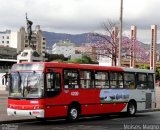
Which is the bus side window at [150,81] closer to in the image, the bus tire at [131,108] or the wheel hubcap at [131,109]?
the bus tire at [131,108]

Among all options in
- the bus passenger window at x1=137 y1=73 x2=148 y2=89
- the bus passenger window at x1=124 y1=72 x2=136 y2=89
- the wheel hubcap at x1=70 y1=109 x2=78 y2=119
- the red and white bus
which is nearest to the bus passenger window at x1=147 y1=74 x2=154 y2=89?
the bus passenger window at x1=137 y1=73 x2=148 y2=89

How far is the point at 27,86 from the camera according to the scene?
2094 cm

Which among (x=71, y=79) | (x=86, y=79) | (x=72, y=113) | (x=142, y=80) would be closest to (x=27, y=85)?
(x=71, y=79)

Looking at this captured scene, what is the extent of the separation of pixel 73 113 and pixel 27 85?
105 inches

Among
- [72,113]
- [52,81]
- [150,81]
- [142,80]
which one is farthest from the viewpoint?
[150,81]

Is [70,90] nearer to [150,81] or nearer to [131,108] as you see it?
[131,108]

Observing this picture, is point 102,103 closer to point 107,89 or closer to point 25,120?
point 107,89

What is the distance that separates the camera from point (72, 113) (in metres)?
22.2

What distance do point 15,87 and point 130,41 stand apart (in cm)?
5731

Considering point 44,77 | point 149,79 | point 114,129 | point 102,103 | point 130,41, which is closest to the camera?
point 114,129

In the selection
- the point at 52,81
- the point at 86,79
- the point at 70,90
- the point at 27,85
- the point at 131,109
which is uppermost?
the point at 86,79

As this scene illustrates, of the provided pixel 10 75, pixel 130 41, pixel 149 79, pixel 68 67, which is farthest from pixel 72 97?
pixel 130 41

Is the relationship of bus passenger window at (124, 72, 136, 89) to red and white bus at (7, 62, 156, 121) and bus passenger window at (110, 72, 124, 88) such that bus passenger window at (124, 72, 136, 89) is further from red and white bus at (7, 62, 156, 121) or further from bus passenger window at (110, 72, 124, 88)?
bus passenger window at (110, 72, 124, 88)

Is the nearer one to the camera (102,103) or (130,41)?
(102,103)
